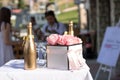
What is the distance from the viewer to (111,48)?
31.2 feet

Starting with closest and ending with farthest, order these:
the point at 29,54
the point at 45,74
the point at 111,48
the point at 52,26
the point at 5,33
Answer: the point at 45,74, the point at 29,54, the point at 5,33, the point at 52,26, the point at 111,48

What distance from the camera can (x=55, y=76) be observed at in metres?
4.19

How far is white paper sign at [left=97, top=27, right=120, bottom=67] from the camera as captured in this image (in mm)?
9272

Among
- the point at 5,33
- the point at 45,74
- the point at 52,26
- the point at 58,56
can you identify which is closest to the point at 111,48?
the point at 52,26

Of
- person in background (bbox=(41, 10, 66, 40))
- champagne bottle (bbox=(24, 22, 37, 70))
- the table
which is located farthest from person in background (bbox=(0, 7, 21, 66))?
the table

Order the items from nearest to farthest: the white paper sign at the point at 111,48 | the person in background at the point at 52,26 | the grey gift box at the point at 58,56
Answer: the grey gift box at the point at 58,56 < the person in background at the point at 52,26 < the white paper sign at the point at 111,48

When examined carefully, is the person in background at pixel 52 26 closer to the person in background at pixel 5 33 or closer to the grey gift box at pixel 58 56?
the person in background at pixel 5 33

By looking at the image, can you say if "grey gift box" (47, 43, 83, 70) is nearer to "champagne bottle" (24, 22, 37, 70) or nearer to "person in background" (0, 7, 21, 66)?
"champagne bottle" (24, 22, 37, 70)

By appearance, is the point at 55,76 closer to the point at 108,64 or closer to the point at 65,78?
the point at 65,78

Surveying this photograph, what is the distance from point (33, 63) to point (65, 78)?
1.19 feet

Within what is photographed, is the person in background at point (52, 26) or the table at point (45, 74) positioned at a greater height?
the person in background at point (52, 26)

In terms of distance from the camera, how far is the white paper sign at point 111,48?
30.4 feet

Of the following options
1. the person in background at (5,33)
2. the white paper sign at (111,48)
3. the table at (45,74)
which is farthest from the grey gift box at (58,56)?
the white paper sign at (111,48)

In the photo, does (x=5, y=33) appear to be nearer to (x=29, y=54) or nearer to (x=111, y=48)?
(x=29, y=54)
